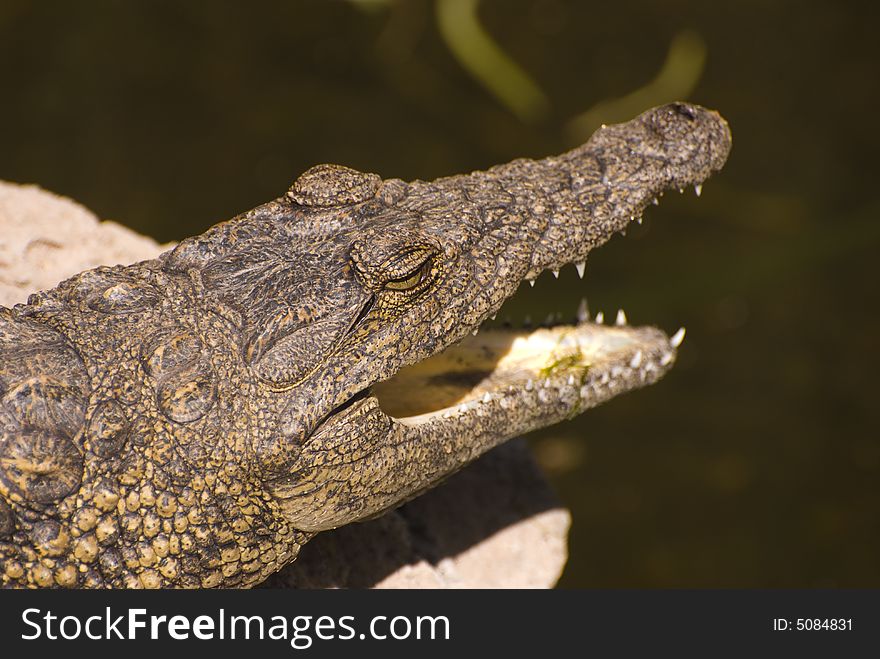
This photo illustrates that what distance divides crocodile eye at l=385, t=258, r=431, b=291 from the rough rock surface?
886mm

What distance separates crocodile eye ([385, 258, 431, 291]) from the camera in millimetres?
2570

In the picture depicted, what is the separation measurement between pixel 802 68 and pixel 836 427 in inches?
97.5

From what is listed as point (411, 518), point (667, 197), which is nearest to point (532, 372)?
point (411, 518)

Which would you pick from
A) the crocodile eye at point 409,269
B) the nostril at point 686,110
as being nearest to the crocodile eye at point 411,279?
the crocodile eye at point 409,269

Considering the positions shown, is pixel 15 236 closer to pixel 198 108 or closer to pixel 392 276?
pixel 392 276

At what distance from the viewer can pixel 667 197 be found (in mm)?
6246

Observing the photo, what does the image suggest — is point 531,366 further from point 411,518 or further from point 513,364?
point 411,518

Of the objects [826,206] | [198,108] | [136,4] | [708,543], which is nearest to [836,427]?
[708,543]

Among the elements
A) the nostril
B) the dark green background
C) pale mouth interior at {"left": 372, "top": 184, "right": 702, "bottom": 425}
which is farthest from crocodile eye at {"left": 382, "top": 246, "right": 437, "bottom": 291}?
the dark green background

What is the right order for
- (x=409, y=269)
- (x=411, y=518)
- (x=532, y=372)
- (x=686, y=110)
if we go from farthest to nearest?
(x=411, y=518) → (x=686, y=110) → (x=532, y=372) → (x=409, y=269)

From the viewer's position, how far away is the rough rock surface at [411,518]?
3012mm

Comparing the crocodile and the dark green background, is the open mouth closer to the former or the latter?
the crocodile

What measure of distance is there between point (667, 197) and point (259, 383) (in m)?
4.33

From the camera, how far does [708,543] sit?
17.2ft
